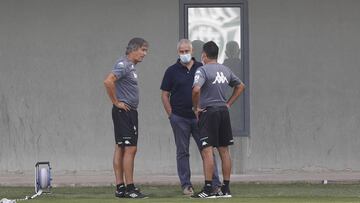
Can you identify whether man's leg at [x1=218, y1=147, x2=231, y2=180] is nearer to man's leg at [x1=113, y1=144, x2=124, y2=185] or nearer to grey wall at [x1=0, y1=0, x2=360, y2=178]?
man's leg at [x1=113, y1=144, x2=124, y2=185]

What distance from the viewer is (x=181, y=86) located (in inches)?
440

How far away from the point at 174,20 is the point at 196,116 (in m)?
2.92

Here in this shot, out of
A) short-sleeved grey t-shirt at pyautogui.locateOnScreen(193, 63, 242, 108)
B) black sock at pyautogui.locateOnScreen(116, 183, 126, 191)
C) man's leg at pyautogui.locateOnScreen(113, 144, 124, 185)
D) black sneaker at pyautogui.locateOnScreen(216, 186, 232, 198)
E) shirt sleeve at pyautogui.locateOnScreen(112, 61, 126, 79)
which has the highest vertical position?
shirt sleeve at pyautogui.locateOnScreen(112, 61, 126, 79)

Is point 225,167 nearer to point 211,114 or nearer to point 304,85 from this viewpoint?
point 211,114

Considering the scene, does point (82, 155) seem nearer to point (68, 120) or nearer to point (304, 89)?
point (68, 120)

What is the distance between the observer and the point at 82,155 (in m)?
13.7

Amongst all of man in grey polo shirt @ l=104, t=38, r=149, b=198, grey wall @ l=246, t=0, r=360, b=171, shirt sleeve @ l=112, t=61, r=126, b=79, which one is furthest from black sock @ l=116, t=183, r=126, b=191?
grey wall @ l=246, t=0, r=360, b=171

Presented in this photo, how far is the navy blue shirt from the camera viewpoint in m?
11.2

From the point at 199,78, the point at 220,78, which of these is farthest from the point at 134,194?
the point at 220,78

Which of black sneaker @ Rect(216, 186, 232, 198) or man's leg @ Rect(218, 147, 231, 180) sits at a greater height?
man's leg @ Rect(218, 147, 231, 180)

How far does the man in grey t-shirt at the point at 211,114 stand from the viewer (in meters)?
10.6

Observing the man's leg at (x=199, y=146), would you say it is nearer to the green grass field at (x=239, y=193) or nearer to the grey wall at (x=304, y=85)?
the green grass field at (x=239, y=193)

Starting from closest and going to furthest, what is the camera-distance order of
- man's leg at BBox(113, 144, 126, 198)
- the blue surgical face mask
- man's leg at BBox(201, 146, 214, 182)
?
1. man's leg at BBox(201, 146, 214, 182)
2. man's leg at BBox(113, 144, 126, 198)
3. the blue surgical face mask

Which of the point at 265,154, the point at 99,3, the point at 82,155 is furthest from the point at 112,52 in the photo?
the point at 265,154
